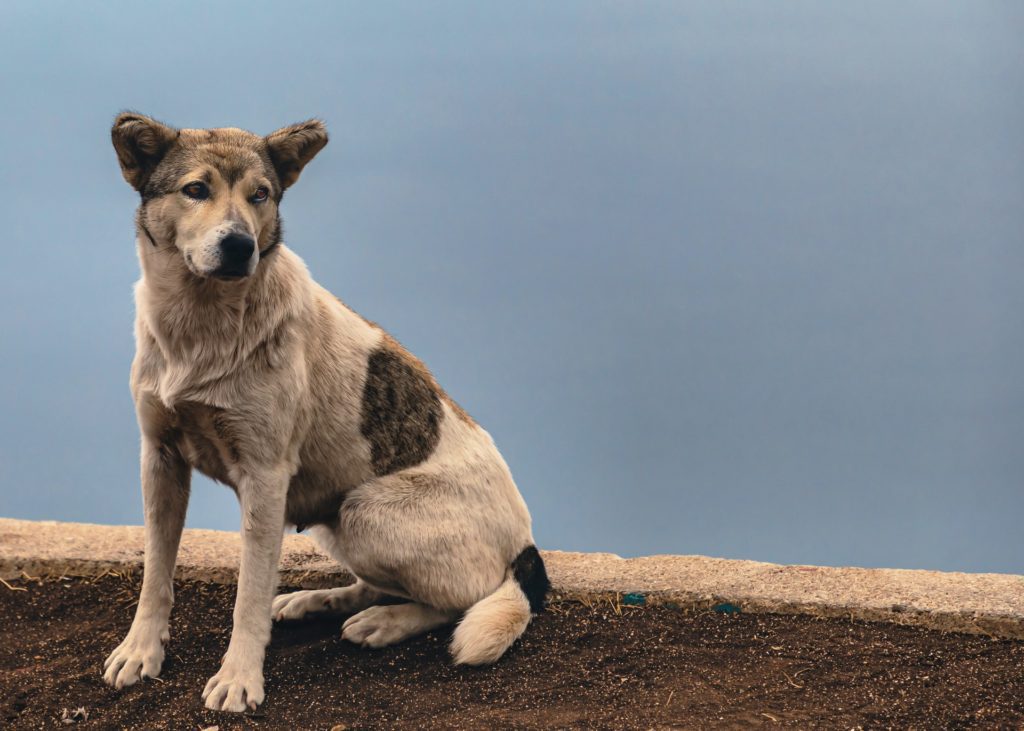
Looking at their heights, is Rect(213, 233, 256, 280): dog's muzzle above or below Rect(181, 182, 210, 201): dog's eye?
below

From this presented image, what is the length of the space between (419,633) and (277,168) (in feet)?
7.19

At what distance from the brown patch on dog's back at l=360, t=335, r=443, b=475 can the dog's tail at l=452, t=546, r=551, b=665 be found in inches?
27.9

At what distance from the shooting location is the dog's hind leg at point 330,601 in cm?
550

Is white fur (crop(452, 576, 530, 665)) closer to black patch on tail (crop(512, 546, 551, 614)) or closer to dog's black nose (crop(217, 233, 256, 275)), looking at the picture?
black patch on tail (crop(512, 546, 551, 614))

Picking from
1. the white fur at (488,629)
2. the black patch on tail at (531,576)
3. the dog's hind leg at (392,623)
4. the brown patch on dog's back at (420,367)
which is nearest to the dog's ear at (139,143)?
the brown patch on dog's back at (420,367)

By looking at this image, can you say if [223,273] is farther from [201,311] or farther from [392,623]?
[392,623]

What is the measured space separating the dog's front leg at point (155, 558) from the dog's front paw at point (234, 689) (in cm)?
46

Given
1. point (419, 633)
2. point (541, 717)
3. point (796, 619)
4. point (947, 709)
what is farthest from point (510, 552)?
point (947, 709)

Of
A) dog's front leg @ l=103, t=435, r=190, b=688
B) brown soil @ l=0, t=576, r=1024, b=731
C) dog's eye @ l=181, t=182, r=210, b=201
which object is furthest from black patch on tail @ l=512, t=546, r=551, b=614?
dog's eye @ l=181, t=182, r=210, b=201

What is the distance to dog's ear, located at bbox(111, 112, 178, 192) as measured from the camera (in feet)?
14.3

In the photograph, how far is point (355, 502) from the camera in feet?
16.3

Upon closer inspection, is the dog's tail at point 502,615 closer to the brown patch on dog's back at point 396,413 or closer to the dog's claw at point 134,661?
the brown patch on dog's back at point 396,413

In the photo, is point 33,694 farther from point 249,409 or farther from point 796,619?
point 796,619

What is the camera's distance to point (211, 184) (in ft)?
14.0
